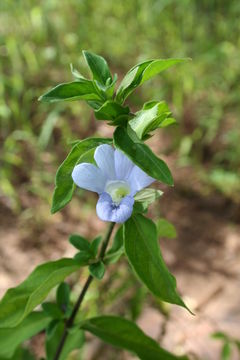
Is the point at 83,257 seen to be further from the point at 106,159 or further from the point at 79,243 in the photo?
the point at 106,159

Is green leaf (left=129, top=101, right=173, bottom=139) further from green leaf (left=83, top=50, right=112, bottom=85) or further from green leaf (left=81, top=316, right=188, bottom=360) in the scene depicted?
green leaf (left=81, top=316, right=188, bottom=360)

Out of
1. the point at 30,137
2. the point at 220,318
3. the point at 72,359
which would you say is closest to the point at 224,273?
the point at 220,318

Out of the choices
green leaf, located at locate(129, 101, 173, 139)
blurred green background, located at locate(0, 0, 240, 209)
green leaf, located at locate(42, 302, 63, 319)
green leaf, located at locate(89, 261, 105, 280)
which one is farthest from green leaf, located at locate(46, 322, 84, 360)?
blurred green background, located at locate(0, 0, 240, 209)

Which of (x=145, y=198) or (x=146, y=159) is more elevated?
(x=146, y=159)

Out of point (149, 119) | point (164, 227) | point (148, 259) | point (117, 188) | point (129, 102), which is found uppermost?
point (149, 119)

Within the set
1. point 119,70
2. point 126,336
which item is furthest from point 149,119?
point 119,70
